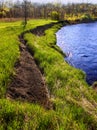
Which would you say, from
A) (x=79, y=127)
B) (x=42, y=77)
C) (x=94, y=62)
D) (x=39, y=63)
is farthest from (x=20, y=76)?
(x=94, y=62)

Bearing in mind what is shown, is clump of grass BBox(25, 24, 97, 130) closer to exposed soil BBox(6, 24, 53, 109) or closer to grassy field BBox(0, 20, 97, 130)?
grassy field BBox(0, 20, 97, 130)

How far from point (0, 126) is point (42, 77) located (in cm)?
1227

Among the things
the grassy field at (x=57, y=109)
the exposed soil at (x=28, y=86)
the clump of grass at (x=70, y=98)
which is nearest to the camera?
the grassy field at (x=57, y=109)

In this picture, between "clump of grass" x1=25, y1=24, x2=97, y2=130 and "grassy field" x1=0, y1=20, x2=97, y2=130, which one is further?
"clump of grass" x1=25, y1=24, x2=97, y2=130

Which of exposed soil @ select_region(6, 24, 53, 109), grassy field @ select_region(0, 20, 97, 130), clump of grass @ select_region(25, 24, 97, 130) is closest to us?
grassy field @ select_region(0, 20, 97, 130)

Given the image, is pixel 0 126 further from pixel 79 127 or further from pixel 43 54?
pixel 43 54

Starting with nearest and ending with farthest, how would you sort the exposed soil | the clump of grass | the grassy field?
the grassy field < the clump of grass < the exposed soil

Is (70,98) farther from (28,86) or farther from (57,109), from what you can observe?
(28,86)

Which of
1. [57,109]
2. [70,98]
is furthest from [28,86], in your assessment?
[57,109]

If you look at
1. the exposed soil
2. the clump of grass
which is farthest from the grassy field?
the exposed soil

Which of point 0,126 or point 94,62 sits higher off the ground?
point 0,126

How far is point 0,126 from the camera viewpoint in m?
13.0

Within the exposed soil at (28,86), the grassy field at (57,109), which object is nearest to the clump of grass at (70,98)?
the grassy field at (57,109)

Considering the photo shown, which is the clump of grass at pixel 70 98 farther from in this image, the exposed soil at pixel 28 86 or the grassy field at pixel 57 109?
the exposed soil at pixel 28 86
